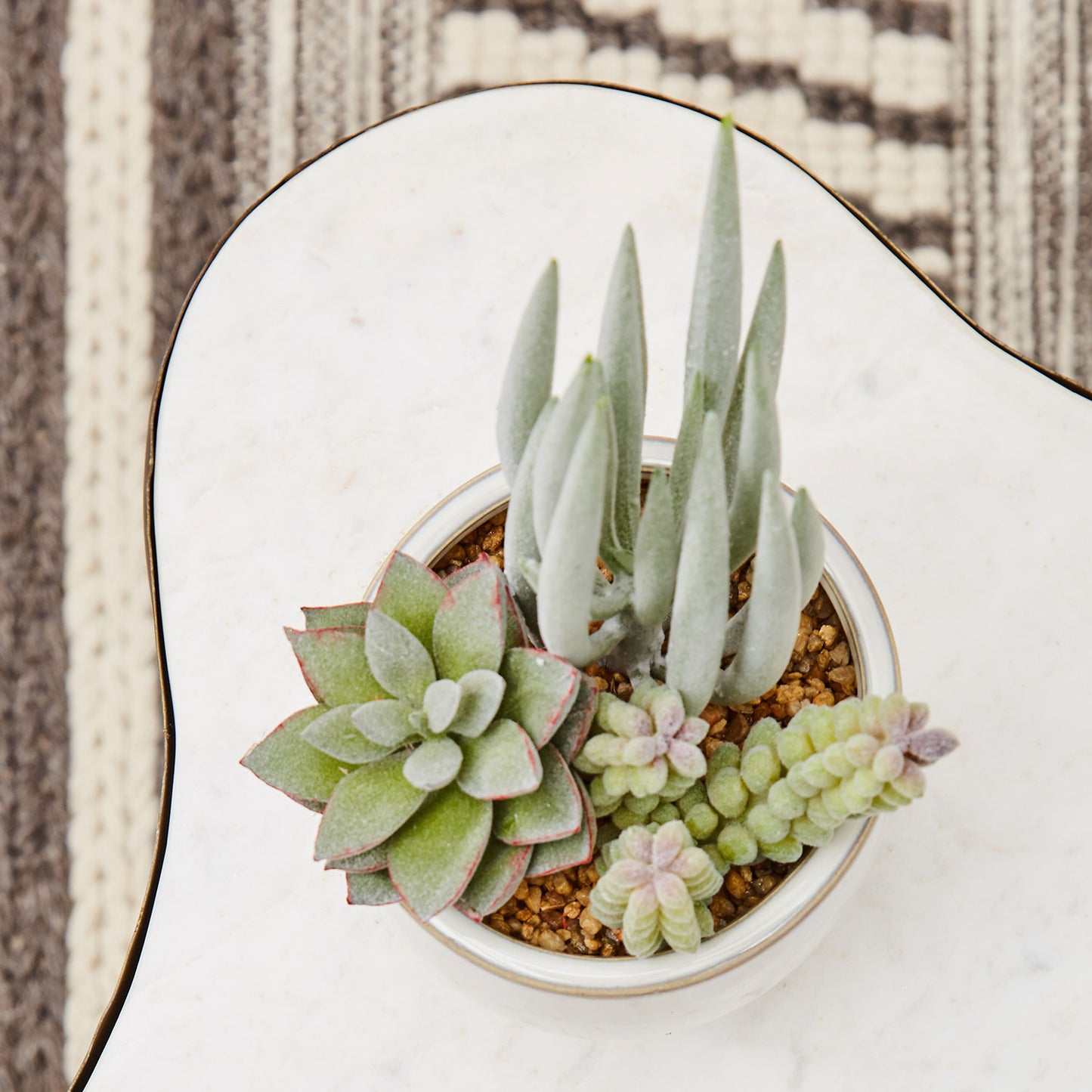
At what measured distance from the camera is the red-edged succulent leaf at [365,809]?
1.10 feet

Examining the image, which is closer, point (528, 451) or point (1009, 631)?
point (528, 451)

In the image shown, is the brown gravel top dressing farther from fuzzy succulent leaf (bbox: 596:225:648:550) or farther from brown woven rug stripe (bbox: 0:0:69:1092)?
brown woven rug stripe (bbox: 0:0:69:1092)

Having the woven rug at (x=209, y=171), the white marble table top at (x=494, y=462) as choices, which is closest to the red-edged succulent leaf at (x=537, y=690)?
the white marble table top at (x=494, y=462)

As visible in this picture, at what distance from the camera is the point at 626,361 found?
309 millimetres

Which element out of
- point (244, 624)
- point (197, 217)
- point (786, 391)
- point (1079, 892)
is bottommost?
point (1079, 892)

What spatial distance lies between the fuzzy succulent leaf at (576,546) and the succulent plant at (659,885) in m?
0.06

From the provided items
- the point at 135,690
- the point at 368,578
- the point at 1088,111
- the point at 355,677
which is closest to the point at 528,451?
the point at 355,677

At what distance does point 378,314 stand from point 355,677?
27 centimetres

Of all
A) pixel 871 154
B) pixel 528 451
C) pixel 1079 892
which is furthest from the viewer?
pixel 871 154

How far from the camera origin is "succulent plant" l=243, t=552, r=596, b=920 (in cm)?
33

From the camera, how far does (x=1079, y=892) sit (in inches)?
19.3

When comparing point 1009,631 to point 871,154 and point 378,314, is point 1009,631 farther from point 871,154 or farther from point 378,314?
point 871,154

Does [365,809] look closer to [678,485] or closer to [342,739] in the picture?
[342,739]

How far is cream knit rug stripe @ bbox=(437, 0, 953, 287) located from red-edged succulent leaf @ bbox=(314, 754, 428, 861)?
68cm
